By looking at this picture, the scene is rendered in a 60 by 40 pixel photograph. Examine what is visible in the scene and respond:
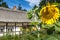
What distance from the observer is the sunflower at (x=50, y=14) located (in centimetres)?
85

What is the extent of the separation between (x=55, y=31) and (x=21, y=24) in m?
18.7

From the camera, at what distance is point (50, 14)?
0.85 metres

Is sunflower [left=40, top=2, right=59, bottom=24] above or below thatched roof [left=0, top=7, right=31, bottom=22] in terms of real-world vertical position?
above

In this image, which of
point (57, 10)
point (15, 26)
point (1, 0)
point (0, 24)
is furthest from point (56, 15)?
point (1, 0)

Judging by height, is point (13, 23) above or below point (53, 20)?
below

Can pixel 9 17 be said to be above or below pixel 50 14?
below

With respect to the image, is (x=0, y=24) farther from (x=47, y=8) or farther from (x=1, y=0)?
(x=47, y=8)

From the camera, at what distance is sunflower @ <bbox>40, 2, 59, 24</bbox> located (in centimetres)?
A: 85

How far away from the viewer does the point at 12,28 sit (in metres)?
19.0

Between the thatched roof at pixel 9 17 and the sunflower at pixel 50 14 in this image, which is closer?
the sunflower at pixel 50 14

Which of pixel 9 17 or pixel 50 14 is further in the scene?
pixel 9 17

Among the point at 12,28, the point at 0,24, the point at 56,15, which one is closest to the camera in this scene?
the point at 56,15

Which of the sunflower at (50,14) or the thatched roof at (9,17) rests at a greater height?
the sunflower at (50,14)

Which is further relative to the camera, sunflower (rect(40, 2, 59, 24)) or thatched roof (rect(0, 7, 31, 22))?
thatched roof (rect(0, 7, 31, 22))
